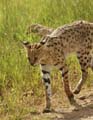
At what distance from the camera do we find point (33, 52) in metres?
6.22

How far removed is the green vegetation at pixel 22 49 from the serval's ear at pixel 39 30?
4.3 inches

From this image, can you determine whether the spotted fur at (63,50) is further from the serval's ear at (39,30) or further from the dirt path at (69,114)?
the serval's ear at (39,30)

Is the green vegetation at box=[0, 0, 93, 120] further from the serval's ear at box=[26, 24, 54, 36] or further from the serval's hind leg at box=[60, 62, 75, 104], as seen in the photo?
the serval's hind leg at box=[60, 62, 75, 104]

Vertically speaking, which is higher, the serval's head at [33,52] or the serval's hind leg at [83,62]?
the serval's head at [33,52]

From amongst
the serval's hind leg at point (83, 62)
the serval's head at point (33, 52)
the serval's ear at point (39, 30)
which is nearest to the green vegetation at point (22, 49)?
the serval's ear at point (39, 30)

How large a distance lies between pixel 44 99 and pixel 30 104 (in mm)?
221

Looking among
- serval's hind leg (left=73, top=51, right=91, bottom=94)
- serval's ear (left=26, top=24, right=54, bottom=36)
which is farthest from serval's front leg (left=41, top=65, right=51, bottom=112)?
serval's ear (left=26, top=24, right=54, bottom=36)

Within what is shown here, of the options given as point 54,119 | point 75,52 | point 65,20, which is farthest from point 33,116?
point 65,20

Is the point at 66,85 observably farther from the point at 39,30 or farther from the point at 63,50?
the point at 39,30

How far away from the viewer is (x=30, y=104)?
6.52m

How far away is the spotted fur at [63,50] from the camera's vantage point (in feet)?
20.8

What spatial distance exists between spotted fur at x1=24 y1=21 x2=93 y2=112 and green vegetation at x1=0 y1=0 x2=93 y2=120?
349 mm

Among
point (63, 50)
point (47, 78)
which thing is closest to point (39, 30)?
point (63, 50)

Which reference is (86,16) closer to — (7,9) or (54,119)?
(7,9)
